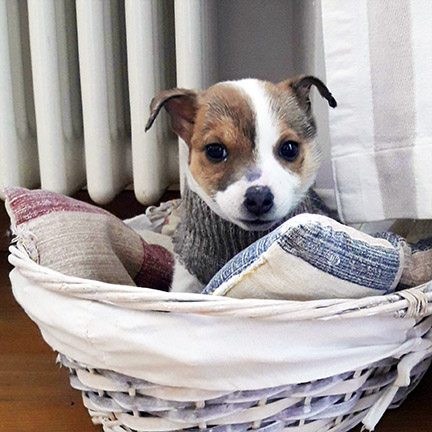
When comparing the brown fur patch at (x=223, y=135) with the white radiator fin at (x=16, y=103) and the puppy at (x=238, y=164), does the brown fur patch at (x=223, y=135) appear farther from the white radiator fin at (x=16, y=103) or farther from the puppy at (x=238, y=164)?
the white radiator fin at (x=16, y=103)

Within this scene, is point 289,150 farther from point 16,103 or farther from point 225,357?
point 16,103

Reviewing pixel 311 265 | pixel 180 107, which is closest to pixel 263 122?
pixel 180 107

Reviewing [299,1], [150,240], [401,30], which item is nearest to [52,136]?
[150,240]

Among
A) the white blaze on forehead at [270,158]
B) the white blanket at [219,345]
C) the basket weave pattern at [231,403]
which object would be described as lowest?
the basket weave pattern at [231,403]

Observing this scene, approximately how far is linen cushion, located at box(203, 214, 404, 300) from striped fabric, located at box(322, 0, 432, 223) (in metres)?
0.19

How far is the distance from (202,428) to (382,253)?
240 millimetres

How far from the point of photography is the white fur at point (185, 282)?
765 mm

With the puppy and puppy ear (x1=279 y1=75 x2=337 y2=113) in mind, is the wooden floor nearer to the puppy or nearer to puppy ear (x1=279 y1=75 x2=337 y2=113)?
the puppy

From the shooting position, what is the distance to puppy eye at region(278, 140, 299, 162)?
73 centimetres

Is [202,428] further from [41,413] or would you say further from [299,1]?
[299,1]

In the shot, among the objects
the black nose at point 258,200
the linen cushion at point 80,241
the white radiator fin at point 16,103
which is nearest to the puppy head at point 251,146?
the black nose at point 258,200

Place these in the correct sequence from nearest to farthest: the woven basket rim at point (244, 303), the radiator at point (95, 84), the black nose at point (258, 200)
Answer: the woven basket rim at point (244, 303)
the black nose at point (258, 200)
the radiator at point (95, 84)

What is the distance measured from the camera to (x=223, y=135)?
716 mm

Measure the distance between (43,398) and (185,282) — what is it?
0.24 meters
